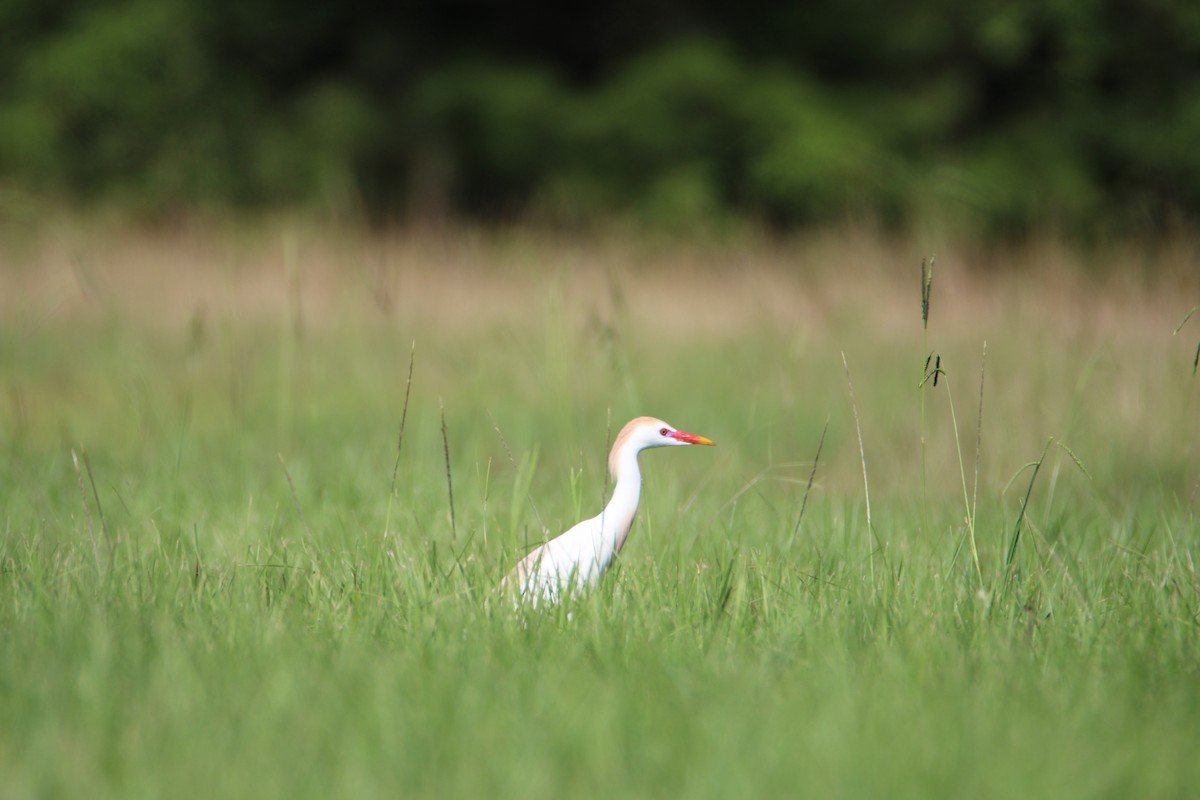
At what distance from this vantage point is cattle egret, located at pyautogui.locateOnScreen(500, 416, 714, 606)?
2.76 metres

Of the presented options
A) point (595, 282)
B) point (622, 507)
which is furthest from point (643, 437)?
point (595, 282)

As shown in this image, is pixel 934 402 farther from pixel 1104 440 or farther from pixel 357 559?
pixel 357 559

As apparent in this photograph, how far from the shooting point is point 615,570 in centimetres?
296

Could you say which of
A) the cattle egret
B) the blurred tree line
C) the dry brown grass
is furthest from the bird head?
the blurred tree line

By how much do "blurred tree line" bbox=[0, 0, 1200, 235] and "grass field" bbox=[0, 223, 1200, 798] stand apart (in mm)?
5344

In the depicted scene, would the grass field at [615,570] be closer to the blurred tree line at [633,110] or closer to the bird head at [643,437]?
the bird head at [643,437]

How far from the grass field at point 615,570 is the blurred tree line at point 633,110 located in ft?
17.5

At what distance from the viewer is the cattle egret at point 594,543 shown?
2760mm

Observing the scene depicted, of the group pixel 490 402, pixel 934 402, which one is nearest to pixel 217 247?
pixel 490 402

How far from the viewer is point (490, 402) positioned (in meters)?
→ 6.07

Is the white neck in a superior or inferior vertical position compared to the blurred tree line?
inferior

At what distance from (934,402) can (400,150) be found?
9.97 m

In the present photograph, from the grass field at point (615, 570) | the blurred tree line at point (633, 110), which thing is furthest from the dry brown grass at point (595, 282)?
the blurred tree line at point (633, 110)

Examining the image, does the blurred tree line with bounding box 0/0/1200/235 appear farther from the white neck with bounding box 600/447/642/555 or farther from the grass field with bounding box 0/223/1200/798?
the white neck with bounding box 600/447/642/555
